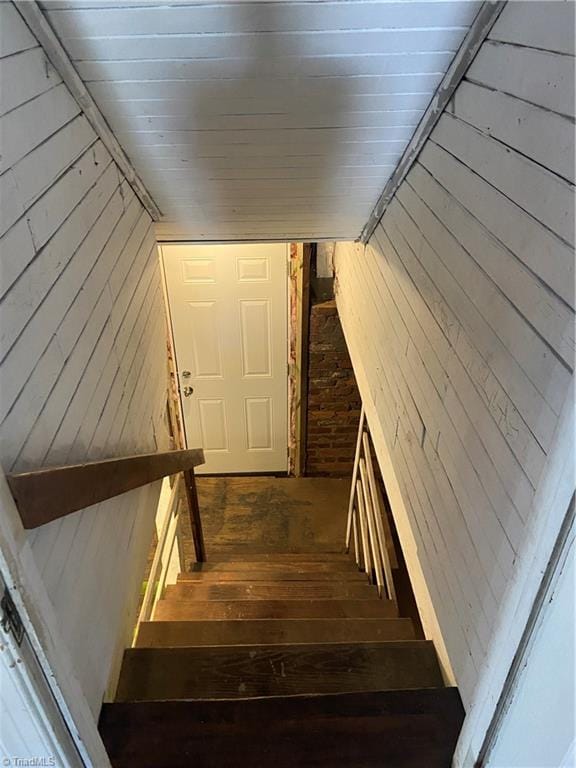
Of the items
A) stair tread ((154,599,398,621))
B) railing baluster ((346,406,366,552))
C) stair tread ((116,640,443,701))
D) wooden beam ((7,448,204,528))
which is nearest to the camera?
wooden beam ((7,448,204,528))

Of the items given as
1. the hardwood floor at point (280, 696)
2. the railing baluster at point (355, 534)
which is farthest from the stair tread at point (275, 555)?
the hardwood floor at point (280, 696)

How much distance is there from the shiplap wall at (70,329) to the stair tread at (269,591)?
2.95ft

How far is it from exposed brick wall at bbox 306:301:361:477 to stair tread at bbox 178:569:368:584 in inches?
63.5

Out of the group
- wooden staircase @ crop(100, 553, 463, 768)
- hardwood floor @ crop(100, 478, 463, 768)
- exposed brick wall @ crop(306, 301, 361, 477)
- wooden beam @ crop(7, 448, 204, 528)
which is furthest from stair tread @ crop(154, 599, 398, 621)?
exposed brick wall @ crop(306, 301, 361, 477)

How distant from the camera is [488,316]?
1.11 m

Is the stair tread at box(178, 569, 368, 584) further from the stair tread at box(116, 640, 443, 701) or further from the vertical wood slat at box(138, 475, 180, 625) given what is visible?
the stair tread at box(116, 640, 443, 701)

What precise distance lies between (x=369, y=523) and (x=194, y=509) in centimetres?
112

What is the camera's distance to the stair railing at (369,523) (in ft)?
8.91

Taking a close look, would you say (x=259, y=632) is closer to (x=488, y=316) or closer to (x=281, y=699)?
(x=281, y=699)

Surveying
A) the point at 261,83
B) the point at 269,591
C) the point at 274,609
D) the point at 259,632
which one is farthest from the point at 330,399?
the point at 261,83

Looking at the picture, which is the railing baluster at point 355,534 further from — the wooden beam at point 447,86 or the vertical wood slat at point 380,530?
the wooden beam at point 447,86

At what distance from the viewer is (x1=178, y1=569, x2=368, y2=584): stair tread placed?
3.07 m

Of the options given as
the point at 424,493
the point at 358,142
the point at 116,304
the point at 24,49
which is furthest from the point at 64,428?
the point at 358,142

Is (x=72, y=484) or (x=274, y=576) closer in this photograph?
Answer: (x=72, y=484)
